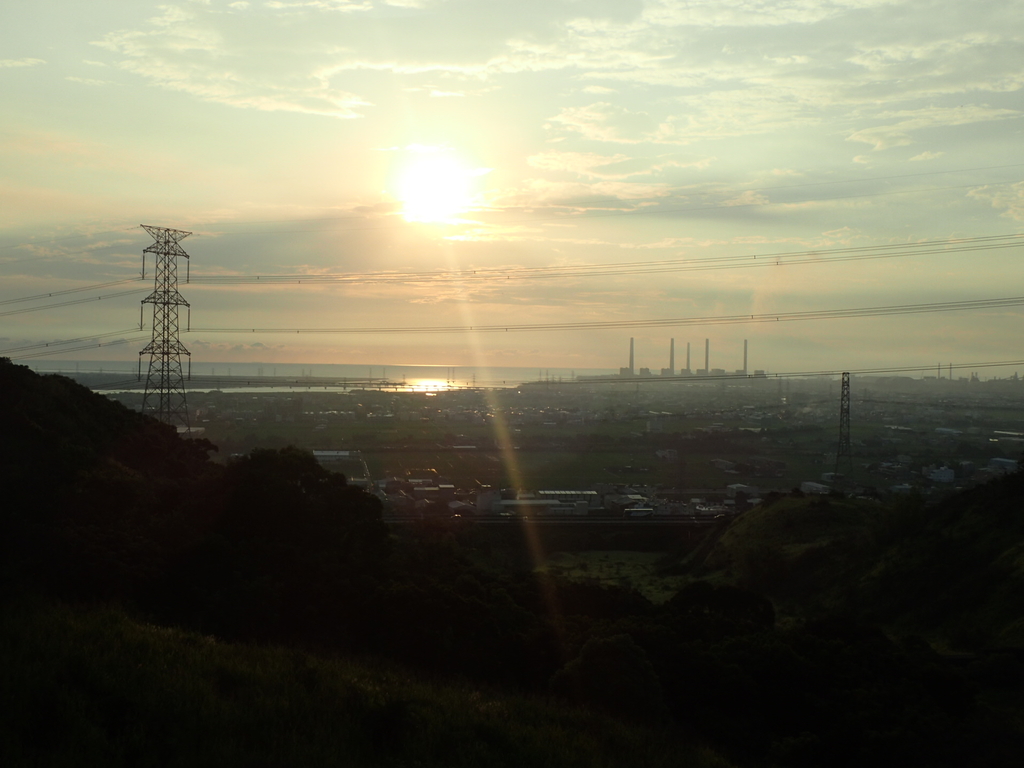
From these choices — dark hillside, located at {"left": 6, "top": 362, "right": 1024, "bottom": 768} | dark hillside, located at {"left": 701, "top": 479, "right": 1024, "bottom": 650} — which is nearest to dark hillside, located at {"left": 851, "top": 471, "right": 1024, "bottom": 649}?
dark hillside, located at {"left": 701, "top": 479, "right": 1024, "bottom": 650}

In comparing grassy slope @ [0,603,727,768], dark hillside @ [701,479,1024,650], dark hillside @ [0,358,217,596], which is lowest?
dark hillside @ [701,479,1024,650]

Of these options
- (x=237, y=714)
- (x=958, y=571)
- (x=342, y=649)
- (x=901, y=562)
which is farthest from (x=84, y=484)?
(x=958, y=571)

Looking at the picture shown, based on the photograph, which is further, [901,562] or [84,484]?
[901,562]

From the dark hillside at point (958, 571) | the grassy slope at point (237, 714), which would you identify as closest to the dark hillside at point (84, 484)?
the grassy slope at point (237, 714)

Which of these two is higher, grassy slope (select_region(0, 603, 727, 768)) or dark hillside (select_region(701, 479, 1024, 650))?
grassy slope (select_region(0, 603, 727, 768))

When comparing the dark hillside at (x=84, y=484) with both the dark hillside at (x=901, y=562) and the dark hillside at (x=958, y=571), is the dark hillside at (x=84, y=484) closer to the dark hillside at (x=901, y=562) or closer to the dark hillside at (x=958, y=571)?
the dark hillside at (x=901, y=562)

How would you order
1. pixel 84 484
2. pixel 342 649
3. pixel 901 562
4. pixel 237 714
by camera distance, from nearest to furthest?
pixel 237 714 → pixel 342 649 → pixel 84 484 → pixel 901 562

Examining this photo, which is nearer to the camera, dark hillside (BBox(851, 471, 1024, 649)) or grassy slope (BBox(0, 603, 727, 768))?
grassy slope (BBox(0, 603, 727, 768))

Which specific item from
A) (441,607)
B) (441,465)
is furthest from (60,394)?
(441,465)

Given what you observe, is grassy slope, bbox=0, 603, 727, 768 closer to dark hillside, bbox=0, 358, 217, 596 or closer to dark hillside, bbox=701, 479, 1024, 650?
dark hillside, bbox=0, 358, 217, 596

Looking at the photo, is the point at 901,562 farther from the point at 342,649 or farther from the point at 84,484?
the point at 84,484
